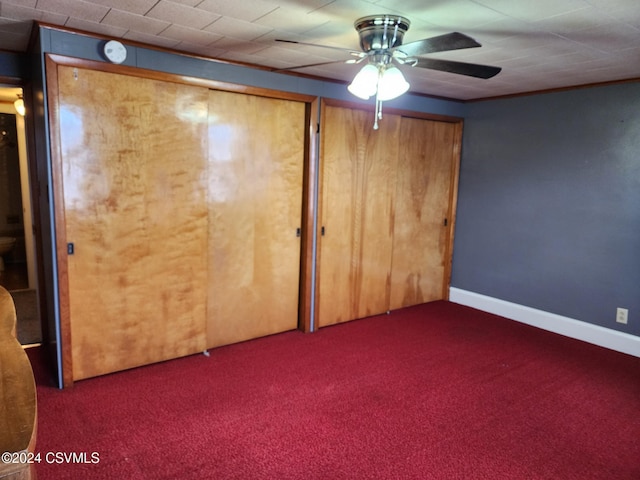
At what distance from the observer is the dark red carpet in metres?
2.12

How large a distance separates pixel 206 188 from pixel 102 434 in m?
1.69

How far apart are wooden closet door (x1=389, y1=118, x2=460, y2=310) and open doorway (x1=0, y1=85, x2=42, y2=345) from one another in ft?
12.8

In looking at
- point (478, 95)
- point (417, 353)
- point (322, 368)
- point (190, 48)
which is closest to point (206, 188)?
point (190, 48)

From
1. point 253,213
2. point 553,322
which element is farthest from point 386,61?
point 553,322

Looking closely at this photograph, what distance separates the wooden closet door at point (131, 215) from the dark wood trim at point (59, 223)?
0.02 meters

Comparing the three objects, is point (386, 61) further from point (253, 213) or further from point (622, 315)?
point (622, 315)

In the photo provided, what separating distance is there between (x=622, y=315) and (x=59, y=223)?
4.28 metres

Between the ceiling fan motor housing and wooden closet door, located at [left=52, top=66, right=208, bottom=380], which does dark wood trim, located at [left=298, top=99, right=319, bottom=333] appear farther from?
the ceiling fan motor housing

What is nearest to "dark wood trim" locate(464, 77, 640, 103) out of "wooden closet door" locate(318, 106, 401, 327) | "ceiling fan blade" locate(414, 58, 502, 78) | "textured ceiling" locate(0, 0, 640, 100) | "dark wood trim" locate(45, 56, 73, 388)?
"textured ceiling" locate(0, 0, 640, 100)

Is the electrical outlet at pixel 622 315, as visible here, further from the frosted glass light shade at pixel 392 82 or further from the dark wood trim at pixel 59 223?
the dark wood trim at pixel 59 223

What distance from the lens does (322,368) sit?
3.17 meters

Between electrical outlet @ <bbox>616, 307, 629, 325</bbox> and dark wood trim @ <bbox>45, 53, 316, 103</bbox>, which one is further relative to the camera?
electrical outlet @ <bbox>616, 307, 629, 325</bbox>

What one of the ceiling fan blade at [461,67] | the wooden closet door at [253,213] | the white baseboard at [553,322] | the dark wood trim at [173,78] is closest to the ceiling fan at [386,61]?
the ceiling fan blade at [461,67]

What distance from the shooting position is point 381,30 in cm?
216
